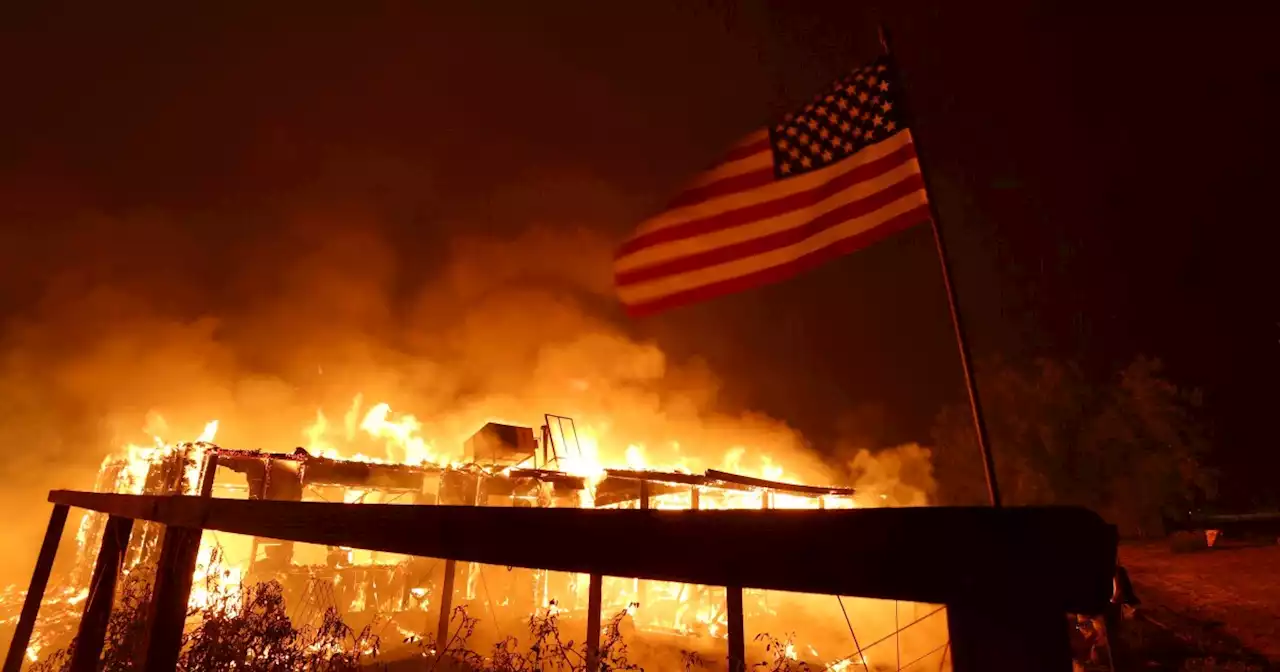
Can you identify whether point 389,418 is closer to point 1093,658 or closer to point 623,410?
point 623,410

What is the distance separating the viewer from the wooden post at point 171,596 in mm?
3246

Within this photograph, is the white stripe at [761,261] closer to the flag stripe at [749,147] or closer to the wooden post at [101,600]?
the flag stripe at [749,147]

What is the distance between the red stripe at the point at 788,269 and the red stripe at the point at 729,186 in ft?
2.73

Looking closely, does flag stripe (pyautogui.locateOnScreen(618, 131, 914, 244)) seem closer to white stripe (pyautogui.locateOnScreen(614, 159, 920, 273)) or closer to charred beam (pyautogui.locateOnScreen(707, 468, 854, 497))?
white stripe (pyautogui.locateOnScreen(614, 159, 920, 273))

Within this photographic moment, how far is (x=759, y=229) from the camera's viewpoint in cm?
589

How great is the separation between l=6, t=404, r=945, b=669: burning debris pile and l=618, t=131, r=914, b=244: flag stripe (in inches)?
384

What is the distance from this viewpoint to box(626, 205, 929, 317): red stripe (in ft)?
18.1

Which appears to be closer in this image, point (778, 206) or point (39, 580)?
point (778, 206)

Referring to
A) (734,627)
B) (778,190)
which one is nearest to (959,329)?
(778,190)

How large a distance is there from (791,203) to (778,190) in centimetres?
17

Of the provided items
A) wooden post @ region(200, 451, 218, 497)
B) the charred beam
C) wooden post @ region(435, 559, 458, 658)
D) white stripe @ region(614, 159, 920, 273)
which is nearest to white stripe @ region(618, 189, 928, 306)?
white stripe @ region(614, 159, 920, 273)

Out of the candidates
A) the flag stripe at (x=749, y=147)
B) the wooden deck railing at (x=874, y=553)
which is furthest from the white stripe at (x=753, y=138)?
the wooden deck railing at (x=874, y=553)

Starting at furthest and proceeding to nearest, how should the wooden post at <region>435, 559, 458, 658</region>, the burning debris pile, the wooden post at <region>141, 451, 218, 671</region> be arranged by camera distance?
1. the burning debris pile
2. the wooden post at <region>435, 559, 458, 658</region>
3. the wooden post at <region>141, 451, 218, 671</region>

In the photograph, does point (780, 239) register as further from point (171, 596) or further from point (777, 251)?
point (171, 596)
